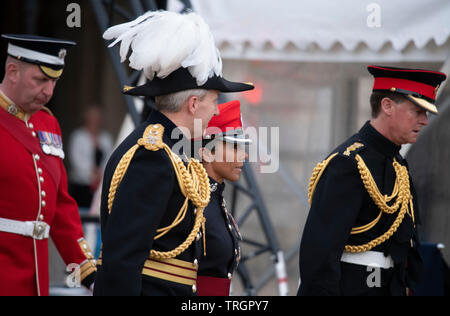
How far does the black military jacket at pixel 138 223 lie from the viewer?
2232mm

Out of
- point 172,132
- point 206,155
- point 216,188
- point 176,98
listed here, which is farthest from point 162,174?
point 206,155

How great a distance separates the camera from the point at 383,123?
3.29m

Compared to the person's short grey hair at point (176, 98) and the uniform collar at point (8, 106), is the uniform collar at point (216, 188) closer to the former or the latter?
the person's short grey hair at point (176, 98)

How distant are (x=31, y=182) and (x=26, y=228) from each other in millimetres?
213

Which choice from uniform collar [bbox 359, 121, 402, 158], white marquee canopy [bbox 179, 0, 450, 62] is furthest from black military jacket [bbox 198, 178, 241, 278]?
white marquee canopy [bbox 179, 0, 450, 62]

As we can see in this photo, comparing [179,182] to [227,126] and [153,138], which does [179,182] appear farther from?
[227,126]

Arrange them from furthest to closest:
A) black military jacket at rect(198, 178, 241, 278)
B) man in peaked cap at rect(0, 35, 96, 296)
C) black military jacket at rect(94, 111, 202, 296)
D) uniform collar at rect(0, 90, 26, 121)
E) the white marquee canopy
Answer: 1. the white marquee canopy
2. uniform collar at rect(0, 90, 26, 121)
3. man in peaked cap at rect(0, 35, 96, 296)
4. black military jacket at rect(198, 178, 241, 278)
5. black military jacket at rect(94, 111, 202, 296)

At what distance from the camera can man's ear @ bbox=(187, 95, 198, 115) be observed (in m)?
2.49

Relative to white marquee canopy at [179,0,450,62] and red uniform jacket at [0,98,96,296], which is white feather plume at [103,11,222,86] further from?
white marquee canopy at [179,0,450,62]

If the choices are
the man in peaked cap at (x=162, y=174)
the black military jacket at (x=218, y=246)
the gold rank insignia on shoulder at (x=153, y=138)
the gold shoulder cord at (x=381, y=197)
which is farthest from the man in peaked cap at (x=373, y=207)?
the gold rank insignia on shoulder at (x=153, y=138)

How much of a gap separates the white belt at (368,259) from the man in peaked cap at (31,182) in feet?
3.94

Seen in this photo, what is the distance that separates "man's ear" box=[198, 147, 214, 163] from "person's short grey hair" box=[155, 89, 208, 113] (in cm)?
94

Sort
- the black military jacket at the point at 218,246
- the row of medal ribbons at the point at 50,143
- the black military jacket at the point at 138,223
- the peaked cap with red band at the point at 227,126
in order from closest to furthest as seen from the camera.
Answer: the black military jacket at the point at 138,223 → the black military jacket at the point at 218,246 → the row of medal ribbons at the point at 50,143 → the peaked cap with red band at the point at 227,126

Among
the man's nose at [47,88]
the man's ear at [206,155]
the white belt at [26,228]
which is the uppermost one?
the man's nose at [47,88]
